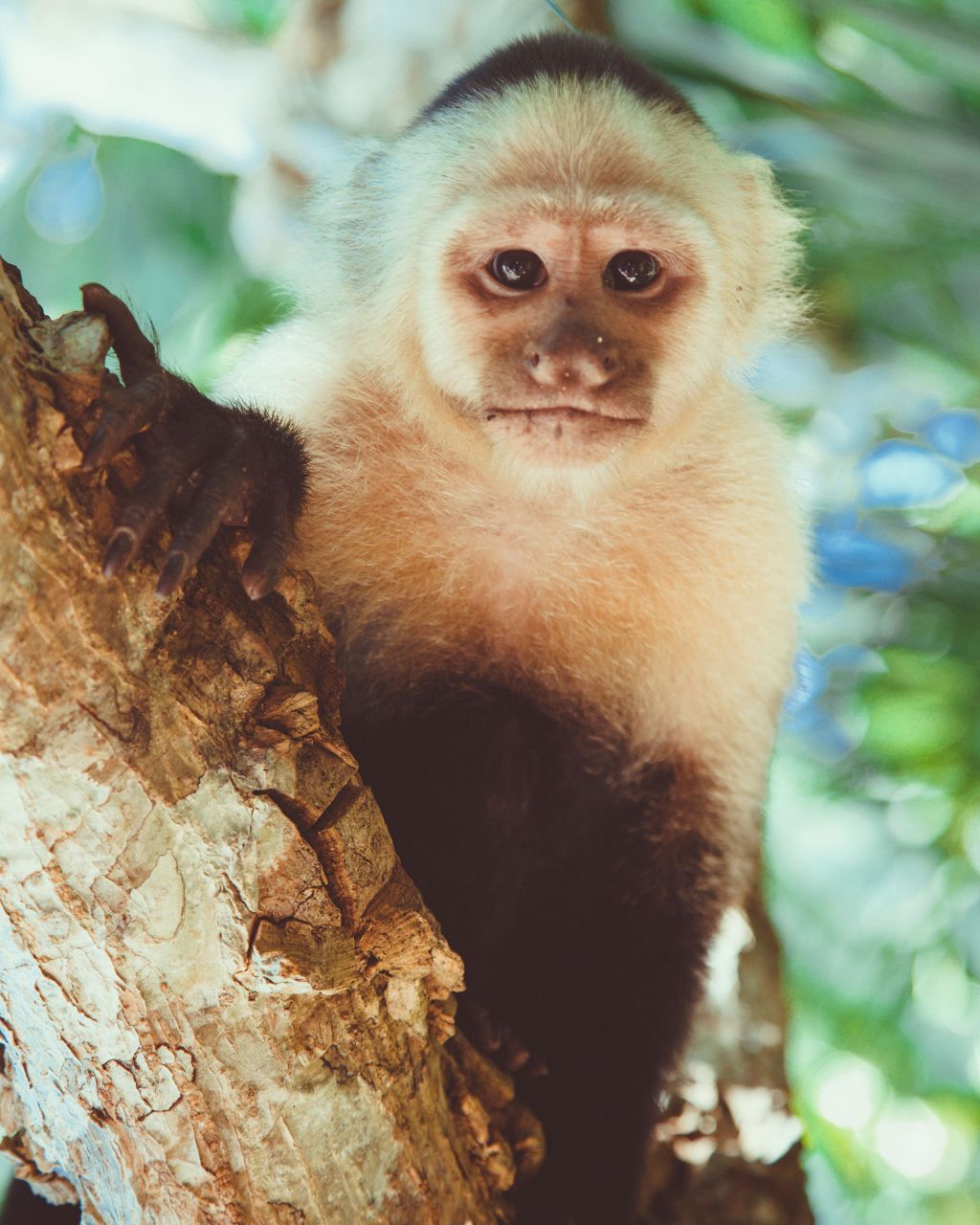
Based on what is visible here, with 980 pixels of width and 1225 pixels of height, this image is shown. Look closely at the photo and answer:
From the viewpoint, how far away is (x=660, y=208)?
8.18 ft

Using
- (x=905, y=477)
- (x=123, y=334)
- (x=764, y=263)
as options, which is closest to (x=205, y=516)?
(x=123, y=334)

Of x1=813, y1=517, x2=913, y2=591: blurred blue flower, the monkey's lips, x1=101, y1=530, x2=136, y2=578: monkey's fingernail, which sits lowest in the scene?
x1=101, y1=530, x2=136, y2=578: monkey's fingernail

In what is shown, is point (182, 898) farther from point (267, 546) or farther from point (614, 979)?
point (614, 979)

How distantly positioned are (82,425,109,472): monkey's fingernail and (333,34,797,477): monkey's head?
97 centimetres

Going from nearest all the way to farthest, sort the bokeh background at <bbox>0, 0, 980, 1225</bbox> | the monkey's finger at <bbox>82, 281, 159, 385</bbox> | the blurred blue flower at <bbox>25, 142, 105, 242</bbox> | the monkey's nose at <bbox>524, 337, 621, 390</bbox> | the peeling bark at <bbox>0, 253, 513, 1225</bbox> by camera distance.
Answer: the peeling bark at <bbox>0, 253, 513, 1225</bbox>, the monkey's finger at <bbox>82, 281, 159, 385</bbox>, the monkey's nose at <bbox>524, 337, 621, 390</bbox>, the bokeh background at <bbox>0, 0, 980, 1225</bbox>, the blurred blue flower at <bbox>25, 142, 105, 242</bbox>

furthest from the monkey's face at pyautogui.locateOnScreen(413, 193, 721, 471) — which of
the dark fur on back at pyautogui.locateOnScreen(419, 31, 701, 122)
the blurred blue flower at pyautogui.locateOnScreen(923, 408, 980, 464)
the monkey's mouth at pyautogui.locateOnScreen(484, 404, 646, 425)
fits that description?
the blurred blue flower at pyautogui.locateOnScreen(923, 408, 980, 464)

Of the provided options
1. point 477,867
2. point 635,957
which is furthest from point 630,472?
point 635,957

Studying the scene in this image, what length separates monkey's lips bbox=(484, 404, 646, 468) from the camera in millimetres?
2342

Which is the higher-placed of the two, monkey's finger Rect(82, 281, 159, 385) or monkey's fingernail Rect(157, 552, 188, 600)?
monkey's finger Rect(82, 281, 159, 385)

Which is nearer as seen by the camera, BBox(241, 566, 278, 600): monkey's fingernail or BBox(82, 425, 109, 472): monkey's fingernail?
BBox(82, 425, 109, 472): monkey's fingernail

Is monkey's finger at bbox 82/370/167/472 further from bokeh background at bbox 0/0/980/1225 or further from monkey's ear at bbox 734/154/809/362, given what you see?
bokeh background at bbox 0/0/980/1225

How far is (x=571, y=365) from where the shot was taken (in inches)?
89.9

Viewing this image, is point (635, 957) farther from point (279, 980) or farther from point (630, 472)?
point (279, 980)

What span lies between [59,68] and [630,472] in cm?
289
